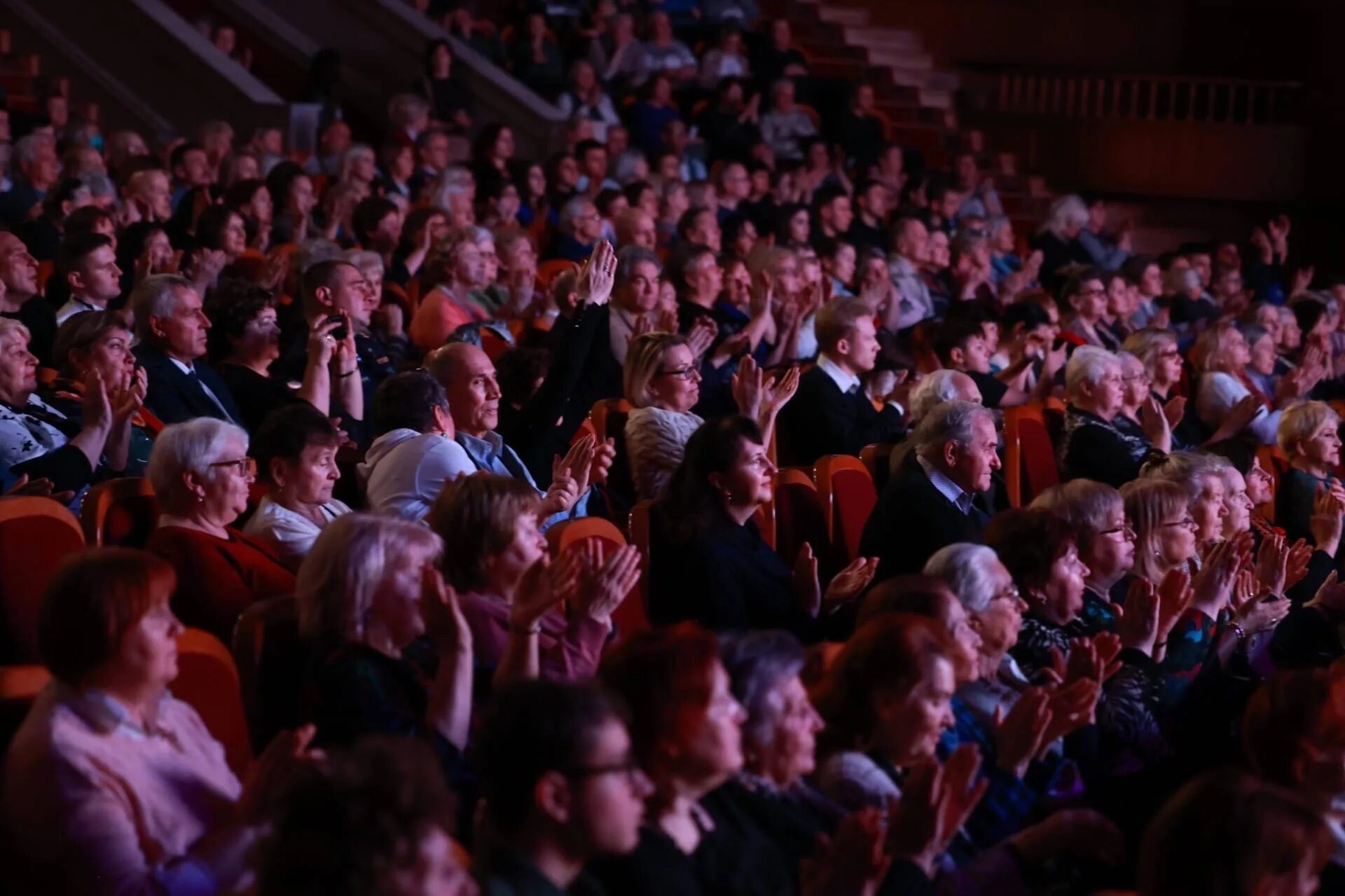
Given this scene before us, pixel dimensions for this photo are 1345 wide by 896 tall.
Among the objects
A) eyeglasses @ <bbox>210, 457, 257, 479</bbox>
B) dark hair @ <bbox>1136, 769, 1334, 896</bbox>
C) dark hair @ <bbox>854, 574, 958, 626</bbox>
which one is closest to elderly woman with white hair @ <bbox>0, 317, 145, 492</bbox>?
eyeglasses @ <bbox>210, 457, 257, 479</bbox>

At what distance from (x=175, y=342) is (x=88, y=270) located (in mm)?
642

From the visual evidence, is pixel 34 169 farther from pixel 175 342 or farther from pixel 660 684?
pixel 660 684

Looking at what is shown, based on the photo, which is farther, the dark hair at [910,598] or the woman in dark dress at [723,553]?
the woman in dark dress at [723,553]

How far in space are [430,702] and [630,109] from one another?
7.46 m

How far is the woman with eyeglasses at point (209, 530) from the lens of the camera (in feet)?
8.81

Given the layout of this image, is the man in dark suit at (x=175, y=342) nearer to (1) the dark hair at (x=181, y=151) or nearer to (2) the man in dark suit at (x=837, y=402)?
(2) the man in dark suit at (x=837, y=402)

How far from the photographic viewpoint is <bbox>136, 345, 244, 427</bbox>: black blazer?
377 centimetres

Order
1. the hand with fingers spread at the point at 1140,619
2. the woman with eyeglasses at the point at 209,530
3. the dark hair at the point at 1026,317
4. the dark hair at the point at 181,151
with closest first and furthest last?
the woman with eyeglasses at the point at 209,530 → the hand with fingers spread at the point at 1140,619 → the dark hair at the point at 1026,317 → the dark hair at the point at 181,151

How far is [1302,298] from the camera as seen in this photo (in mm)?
7145

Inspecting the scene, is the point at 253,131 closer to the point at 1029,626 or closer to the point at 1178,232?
the point at 1178,232

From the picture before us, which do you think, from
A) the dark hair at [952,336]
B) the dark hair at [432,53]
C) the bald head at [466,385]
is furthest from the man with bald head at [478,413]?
the dark hair at [432,53]

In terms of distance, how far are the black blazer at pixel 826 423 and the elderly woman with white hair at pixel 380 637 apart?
7.38 feet

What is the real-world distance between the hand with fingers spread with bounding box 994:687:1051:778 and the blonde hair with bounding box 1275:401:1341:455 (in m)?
2.45

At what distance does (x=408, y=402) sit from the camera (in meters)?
3.42
